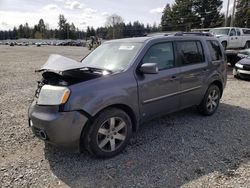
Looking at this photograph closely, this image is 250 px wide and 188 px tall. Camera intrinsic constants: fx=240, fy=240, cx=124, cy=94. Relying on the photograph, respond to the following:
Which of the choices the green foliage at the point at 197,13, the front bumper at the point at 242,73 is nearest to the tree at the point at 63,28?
the green foliage at the point at 197,13

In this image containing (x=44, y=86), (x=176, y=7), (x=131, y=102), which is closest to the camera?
(x=44, y=86)

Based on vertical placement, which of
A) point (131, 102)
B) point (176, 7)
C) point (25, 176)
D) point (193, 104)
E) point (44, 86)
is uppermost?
point (176, 7)

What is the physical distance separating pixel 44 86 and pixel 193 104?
2.99 metres

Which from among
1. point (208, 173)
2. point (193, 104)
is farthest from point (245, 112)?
point (208, 173)

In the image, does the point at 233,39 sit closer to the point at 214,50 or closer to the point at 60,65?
the point at 214,50

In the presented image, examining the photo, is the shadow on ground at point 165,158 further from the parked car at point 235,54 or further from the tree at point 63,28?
the tree at point 63,28

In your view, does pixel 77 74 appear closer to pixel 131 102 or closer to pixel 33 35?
pixel 131 102

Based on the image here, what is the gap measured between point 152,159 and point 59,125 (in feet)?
4.69

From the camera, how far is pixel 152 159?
11.5 ft

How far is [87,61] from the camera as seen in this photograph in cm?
453

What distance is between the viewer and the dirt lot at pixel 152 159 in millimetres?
3021

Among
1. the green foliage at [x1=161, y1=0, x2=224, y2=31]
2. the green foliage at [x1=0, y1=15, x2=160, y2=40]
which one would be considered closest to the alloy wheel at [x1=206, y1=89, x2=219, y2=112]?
the green foliage at [x1=161, y1=0, x2=224, y2=31]

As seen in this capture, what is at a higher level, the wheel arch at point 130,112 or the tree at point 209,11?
the tree at point 209,11

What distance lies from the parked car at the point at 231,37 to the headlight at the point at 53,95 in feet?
50.0
